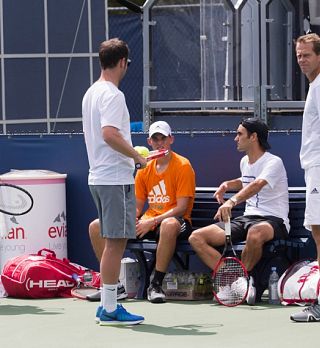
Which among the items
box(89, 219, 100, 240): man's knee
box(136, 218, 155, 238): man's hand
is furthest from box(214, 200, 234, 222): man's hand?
box(89, 219, 100, 240): man's knee

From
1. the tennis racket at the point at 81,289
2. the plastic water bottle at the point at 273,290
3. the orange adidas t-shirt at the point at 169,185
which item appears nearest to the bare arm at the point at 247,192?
the orange adidas t-shirt at the point at 169,185

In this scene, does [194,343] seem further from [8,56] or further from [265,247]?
[8,56]

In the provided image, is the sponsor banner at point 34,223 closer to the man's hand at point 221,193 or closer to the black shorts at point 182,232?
the black shorts at point 182,232

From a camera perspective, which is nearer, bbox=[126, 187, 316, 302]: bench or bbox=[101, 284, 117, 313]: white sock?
bbox=[101, 284, 117, 313]: white sock

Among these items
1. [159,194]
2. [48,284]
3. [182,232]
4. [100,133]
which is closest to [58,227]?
[48,284]

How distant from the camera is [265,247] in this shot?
30.1 feet

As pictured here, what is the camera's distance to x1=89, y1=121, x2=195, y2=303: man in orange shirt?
9438mm

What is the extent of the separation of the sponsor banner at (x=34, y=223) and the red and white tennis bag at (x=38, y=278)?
1.38 feet

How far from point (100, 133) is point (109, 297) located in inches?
42.4

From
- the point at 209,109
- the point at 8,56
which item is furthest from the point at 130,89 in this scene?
the point at 209,109

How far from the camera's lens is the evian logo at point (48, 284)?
31.9ft

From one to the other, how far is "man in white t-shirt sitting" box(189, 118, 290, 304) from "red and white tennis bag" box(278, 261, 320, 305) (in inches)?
9.9

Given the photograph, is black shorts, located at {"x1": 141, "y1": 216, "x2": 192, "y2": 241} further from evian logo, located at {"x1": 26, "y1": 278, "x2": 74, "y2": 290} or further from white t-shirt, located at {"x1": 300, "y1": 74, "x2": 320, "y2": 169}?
white t-shirt, located at {"x1": 300, "y1": 74, "x2": 320, "y2": 169}

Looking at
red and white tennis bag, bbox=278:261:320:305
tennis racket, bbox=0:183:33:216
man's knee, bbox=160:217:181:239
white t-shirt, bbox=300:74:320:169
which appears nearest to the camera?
white t-shirt, bbox=300:74:320:169
